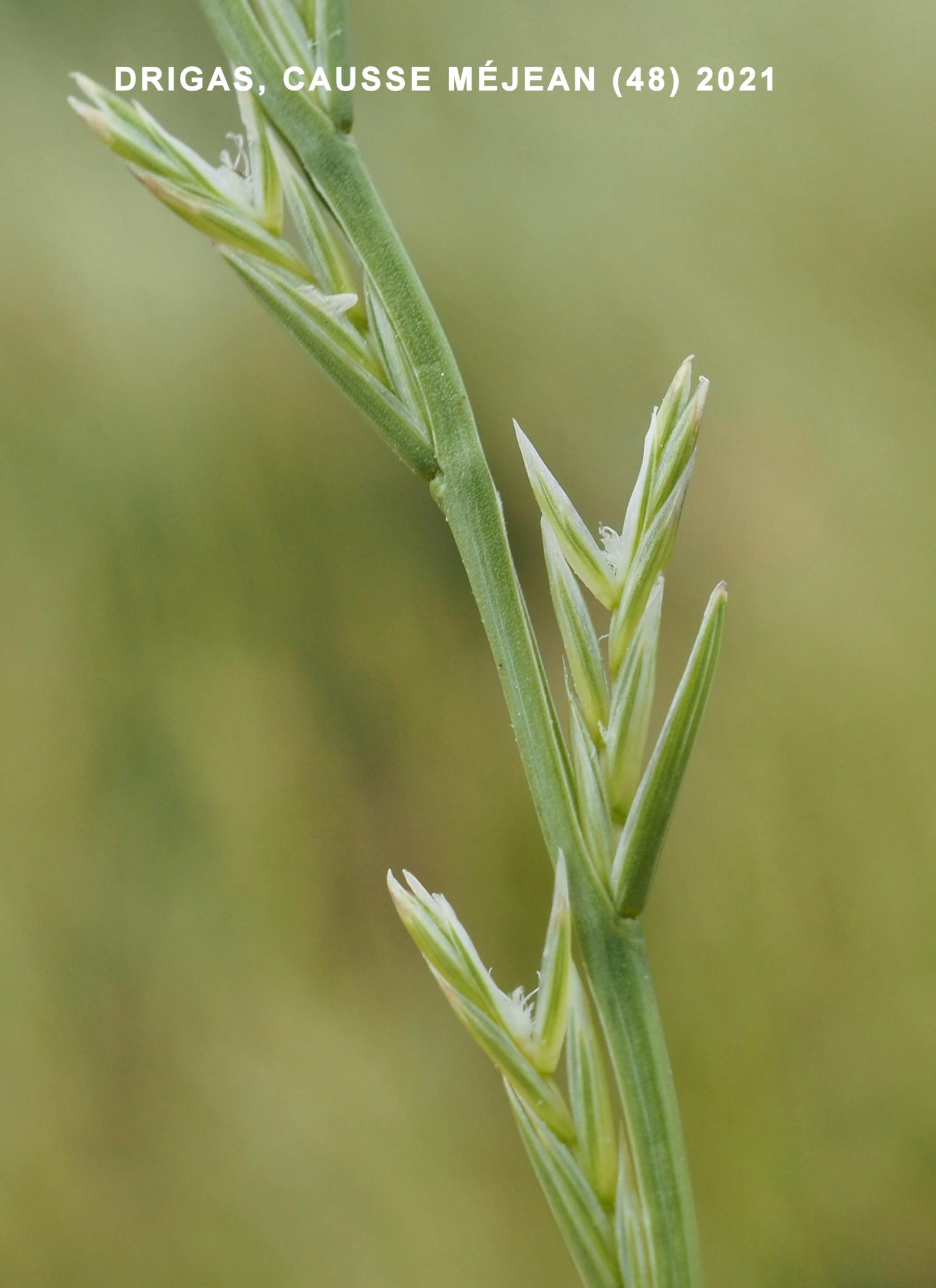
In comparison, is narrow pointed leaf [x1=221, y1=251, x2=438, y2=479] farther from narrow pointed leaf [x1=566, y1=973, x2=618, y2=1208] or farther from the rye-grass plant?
narrow pointed leaf [x1=566, y1=973, x2=618, y2=1208]

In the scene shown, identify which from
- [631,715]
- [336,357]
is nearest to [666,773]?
[631,715]

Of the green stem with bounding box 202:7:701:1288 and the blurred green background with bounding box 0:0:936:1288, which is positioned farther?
the blurred green background with bounding box 0:0:936:1288

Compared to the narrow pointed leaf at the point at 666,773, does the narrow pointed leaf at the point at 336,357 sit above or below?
above

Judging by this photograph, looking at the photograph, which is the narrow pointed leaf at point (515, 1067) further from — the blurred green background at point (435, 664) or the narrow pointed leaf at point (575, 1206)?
the blurred green background at point (435, 664)

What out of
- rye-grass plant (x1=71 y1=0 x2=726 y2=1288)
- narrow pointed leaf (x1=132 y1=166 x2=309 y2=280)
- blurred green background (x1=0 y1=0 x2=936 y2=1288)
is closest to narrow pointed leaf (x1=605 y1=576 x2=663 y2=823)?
rye-grass plant (x1=71 y1=0 x2=726 y2=1288)

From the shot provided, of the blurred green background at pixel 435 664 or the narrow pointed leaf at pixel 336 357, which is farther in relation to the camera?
the blurred green background at pixel 435 664

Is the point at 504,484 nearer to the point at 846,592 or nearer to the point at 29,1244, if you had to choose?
the point at 846,592

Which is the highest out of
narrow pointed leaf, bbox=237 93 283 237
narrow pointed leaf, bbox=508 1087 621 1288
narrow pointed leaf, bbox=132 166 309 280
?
narrow pointed leaf, bbox=237 93 283 237

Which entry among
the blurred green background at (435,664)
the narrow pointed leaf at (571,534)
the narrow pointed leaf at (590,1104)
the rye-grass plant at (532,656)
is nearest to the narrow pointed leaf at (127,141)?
the rye-grass plant at (532,656)
